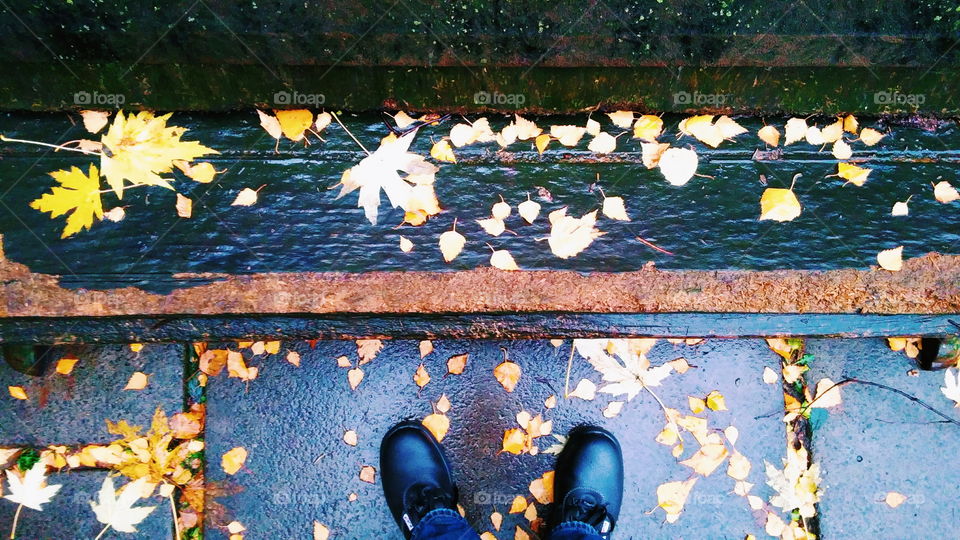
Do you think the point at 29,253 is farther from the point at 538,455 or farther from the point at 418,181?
the point at 538,455

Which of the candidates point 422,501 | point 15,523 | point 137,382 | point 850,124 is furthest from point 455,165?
point 15,523

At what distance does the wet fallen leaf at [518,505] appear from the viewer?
2006 millimetres

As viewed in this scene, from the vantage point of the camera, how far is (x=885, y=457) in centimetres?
201

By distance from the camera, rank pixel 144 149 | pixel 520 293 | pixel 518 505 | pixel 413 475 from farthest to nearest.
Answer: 1. pixel 518 505
2. pixel 413 475
3. pixel 144 149
4. pixel 520 293

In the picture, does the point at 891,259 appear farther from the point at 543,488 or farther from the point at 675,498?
the point at 543,488

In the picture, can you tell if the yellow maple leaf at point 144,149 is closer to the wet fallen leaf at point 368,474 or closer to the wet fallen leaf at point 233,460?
the wet fallen leaf at point 233,460

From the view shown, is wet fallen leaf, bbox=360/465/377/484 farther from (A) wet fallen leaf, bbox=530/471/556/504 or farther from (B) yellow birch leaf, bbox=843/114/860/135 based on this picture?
(B) yellow birch leaf, bbox=843/114/860/135

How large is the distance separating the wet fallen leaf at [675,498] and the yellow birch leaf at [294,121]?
185cm

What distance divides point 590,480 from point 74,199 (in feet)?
6.46

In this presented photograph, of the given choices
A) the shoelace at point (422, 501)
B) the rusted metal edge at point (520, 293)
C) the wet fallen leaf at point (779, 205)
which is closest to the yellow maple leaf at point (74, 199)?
the rusted metal edge at point (520, 293)

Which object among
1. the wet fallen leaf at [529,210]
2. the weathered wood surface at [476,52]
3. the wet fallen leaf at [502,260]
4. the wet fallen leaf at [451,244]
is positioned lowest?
the wet fallen leaf at [502,260]

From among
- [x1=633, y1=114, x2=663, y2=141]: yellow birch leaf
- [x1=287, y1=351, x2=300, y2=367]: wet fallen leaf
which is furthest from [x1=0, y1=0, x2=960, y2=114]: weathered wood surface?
[x1=287, y1=351, x2=300, y2=367]: wet fallen leaf

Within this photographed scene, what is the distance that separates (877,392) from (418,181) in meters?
1.94

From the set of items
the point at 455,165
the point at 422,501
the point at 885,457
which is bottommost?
the point at 422,501
